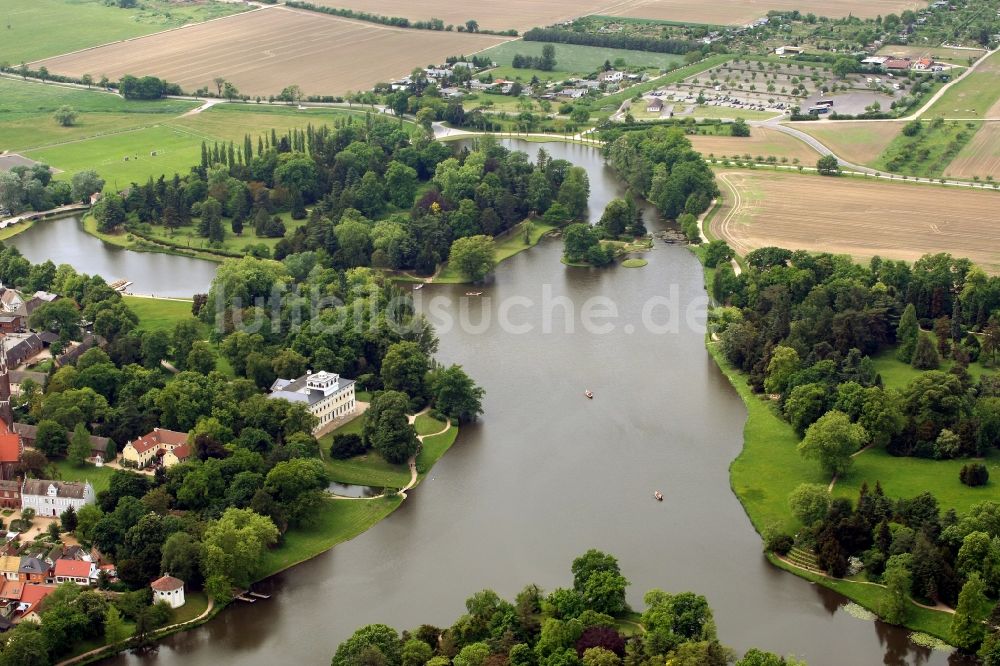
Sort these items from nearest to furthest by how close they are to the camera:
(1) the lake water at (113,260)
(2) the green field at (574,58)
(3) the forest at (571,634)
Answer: (3) the forest at (571,634)
(1) the lake water at (113,260)
(2) the green field at (574,58)

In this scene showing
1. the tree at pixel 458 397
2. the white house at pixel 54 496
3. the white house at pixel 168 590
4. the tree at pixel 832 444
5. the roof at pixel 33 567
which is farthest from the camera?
the tree at pixel 458 397

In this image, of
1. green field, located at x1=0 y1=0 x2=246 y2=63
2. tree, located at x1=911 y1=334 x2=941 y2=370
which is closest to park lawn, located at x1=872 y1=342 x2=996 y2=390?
tree, located at x1=911 y1=334 x2=941 y2=370

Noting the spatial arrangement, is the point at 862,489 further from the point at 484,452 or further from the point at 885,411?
the point at 484,452

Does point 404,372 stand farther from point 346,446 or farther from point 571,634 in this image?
point 571,634

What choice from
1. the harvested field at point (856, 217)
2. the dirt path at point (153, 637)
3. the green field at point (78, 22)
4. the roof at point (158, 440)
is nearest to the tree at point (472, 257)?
the harvested field at point (856, 217)

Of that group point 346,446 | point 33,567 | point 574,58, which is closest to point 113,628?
point 33,567

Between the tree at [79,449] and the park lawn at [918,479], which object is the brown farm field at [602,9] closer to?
the park lawn at [918,479]

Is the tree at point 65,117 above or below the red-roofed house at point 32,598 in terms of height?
above

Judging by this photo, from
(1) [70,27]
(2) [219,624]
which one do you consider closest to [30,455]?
(2) [219,624]
